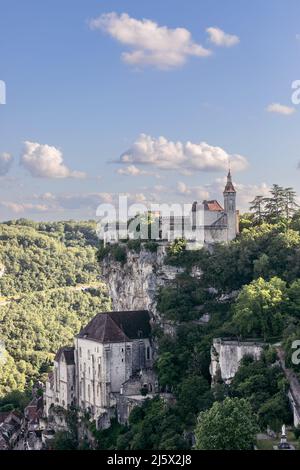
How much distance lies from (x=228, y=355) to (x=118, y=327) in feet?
42.2

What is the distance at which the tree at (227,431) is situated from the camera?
37125mm

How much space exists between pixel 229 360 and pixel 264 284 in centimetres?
586

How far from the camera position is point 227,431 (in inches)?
1464

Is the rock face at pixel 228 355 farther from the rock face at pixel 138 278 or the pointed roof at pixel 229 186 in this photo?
the pointed roof at pixel 229 186

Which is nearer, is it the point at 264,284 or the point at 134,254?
the point at 264,284

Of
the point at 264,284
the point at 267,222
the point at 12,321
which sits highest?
the point at 267,222

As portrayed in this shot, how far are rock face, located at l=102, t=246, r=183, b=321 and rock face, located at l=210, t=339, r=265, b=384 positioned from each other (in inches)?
459

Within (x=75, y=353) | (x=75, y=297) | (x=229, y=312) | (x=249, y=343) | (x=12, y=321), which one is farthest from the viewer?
(x=75, y=297)

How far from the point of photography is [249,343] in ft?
164

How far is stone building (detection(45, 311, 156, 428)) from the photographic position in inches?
2349

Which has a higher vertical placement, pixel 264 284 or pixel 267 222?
pixel 267 222
